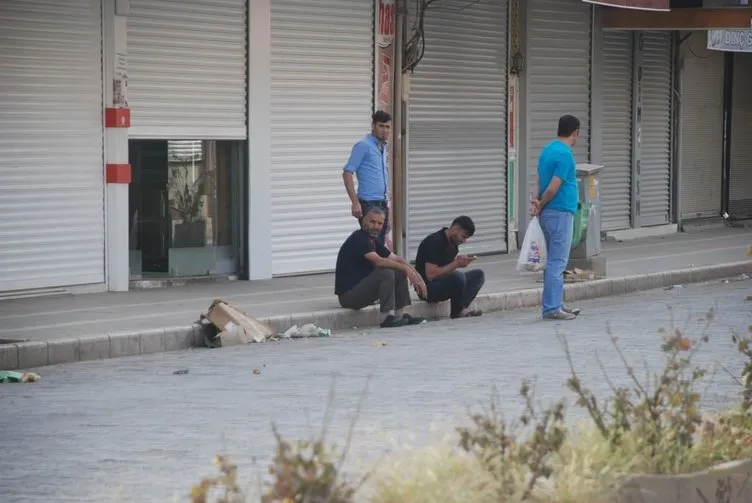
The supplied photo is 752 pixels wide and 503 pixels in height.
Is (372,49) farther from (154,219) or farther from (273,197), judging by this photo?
(154,219)

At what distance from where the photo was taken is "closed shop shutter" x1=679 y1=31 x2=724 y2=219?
1113 inches

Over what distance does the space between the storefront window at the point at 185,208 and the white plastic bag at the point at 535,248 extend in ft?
13.3

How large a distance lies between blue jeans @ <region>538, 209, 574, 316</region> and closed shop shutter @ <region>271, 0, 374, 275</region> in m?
4.32

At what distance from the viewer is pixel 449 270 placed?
1580 cm

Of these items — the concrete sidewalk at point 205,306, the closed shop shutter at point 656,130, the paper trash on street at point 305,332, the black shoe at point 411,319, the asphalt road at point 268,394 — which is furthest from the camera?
the closed shop shutter at point 656,130

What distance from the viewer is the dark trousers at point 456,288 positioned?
1606 centimetres

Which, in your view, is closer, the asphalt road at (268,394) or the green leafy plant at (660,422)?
the green leafy plant at (660,422)

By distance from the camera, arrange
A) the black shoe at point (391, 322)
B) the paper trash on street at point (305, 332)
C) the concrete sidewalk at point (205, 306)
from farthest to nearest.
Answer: the black shoe at point (391, 322), the paper trash on street at point (305, 332), the concrete sidewalk at point (205, 306)

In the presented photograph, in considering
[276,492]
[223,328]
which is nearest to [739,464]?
[276,492]

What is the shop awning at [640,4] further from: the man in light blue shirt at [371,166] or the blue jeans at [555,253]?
the blue jeans at [555,253]

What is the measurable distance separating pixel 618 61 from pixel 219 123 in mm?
10057

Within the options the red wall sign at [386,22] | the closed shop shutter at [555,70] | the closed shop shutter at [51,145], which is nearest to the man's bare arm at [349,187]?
the closed shop shutter at [51,145]

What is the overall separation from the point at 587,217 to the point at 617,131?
754 cm

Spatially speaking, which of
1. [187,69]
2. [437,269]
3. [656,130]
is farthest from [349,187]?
[656,130]
